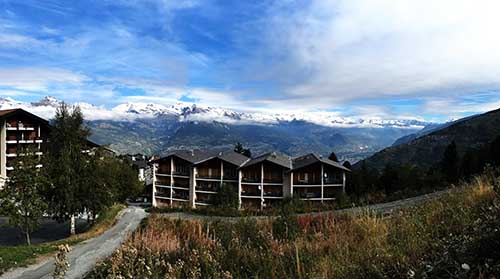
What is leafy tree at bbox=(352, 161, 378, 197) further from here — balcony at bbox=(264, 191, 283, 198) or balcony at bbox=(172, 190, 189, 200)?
balcony at bbox=(172, 190, 189, 200)

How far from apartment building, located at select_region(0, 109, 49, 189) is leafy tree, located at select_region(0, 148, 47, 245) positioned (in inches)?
1402

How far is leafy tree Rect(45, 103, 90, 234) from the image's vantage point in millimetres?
28125

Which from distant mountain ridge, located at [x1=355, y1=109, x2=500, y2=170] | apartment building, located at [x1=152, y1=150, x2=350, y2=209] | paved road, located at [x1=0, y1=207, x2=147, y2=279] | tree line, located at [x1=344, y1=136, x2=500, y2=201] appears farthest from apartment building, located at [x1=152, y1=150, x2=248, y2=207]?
distant mountain ridge, located at [x1=355, y1=109, x2=500, y2=170]

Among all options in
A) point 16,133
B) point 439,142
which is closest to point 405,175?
point 16,133

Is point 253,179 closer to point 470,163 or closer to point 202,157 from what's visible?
point 202,157

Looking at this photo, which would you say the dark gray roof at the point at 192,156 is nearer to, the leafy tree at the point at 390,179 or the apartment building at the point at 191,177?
the apartment building at the point at 191,177

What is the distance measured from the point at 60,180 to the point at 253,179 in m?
30.6

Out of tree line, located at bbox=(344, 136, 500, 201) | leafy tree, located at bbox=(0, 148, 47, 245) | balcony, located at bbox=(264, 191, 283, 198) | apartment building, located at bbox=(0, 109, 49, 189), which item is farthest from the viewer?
apartment building, located at bbox=(0, 109, 49, 189)

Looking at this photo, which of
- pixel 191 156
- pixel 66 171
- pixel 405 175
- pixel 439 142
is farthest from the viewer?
pixel 439 142

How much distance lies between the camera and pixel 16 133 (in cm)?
6284

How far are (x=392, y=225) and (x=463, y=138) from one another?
491 ft

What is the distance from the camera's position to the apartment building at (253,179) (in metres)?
53.1

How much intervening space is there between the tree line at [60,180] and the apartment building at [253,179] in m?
24.4

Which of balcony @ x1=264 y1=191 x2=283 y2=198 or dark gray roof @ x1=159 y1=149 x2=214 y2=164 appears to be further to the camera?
dark gray roof @ x1=159 y1=149 x2=214 y2=164
